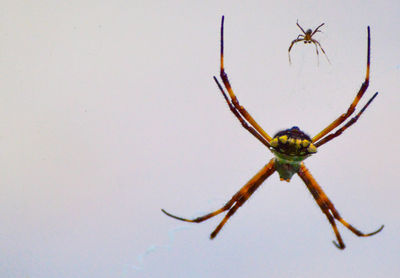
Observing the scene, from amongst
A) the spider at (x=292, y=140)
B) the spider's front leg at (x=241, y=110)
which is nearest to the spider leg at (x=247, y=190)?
the spider at (x=292, y=140)

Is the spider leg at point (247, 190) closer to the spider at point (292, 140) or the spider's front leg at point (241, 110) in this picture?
the spider at point (292, 140)

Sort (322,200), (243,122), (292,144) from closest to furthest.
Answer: (243,122)
(292,144)
(322,200)

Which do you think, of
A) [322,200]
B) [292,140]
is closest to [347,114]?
[292,140]

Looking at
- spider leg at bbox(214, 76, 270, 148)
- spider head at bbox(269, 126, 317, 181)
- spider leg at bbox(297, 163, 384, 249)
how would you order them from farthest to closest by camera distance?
1. spider leg at bbox(297, 163, 384, 249)
2. spider head at bbox(269, 126, 317, 181)
3. spider leg at bbox(214, 76, 270, 148)

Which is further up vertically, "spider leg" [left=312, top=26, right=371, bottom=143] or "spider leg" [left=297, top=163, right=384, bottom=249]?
"spider leg" [left=312, top=26, right=371, bottom=143]

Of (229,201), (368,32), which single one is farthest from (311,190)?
(368,32)

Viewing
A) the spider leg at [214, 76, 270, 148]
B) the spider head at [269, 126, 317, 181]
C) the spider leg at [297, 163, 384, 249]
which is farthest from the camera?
the spider leg at [297, 163, 384, 249]

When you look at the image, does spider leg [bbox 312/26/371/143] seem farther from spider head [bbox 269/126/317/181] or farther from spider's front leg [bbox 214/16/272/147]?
spider's front leg [bbox 214/16/272/147]

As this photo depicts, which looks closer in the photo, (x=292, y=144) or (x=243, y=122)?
A: (x=243, y=122)

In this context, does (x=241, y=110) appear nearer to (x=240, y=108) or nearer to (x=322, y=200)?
(x=240, y=108)

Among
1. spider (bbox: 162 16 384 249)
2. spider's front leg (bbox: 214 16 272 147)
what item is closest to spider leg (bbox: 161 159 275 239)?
spider (bbox: 162 16 384 249)

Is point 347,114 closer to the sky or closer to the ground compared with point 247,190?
closer to the sky
